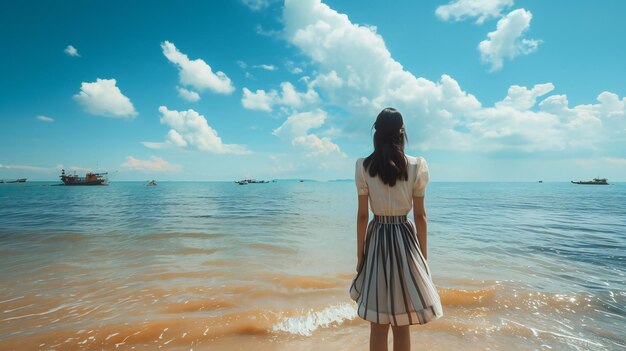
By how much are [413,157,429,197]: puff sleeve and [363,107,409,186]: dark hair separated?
0.13 meters

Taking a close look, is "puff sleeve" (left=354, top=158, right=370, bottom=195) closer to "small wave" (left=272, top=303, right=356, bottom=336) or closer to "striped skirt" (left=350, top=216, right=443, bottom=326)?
"striped skirt" (left=350, top=216, right=443, bottom=326)

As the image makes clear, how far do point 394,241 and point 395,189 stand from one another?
54cm

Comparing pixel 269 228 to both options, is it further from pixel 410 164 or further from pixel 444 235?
pixel 410 164

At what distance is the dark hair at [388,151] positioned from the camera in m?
2.68

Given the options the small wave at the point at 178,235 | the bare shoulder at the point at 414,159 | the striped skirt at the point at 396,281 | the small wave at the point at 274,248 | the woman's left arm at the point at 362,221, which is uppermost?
the bare shoulder at the point at 414,159

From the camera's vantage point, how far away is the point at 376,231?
9.64ft

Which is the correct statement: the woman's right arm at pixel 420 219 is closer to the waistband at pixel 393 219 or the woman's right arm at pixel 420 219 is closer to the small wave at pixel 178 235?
the waistband at pixel 393 219

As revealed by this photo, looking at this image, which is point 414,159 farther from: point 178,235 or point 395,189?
point 178,235

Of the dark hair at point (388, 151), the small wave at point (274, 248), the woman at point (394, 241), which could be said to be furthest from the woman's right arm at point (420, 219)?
the small wave at point (274, 248)

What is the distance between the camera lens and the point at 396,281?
281cm

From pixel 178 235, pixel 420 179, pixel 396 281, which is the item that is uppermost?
pixel 420 179

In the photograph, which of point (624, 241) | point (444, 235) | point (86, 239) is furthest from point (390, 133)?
point (624, 241)

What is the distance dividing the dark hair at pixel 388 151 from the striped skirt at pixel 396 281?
A: 0.50 meters

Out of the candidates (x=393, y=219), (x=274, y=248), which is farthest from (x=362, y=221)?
(x=274, y=248)
